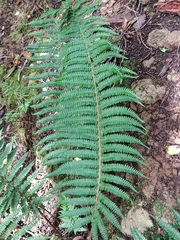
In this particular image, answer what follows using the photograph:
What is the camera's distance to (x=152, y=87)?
259cm

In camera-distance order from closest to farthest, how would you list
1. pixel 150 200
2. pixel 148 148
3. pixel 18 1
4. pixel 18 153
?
1. pixel 150 200
2. pixel 148 148
3. pixel 18 153
4. pixel 18 1

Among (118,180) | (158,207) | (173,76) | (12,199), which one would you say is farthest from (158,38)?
(12,199)

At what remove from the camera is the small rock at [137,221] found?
2.22m

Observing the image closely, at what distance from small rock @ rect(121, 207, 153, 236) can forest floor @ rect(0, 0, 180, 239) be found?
0.01 metres

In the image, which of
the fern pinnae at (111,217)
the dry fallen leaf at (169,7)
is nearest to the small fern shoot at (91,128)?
the fern pinnae at (111,217)

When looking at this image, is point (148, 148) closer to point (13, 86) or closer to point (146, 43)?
point (146, 43)

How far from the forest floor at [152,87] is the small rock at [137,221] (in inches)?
0.5

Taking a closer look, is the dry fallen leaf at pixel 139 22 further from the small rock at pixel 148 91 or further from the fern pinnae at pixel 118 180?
the fern pinnae at pixel 118 180

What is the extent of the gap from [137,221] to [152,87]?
3.55ft

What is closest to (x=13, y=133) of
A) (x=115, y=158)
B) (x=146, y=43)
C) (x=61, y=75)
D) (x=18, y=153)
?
(x=18, y=153)

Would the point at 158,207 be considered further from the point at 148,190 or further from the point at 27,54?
the point at 27,54

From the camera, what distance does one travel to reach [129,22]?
301cm

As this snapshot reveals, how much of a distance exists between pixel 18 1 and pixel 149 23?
6.97ft

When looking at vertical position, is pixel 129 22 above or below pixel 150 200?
above
